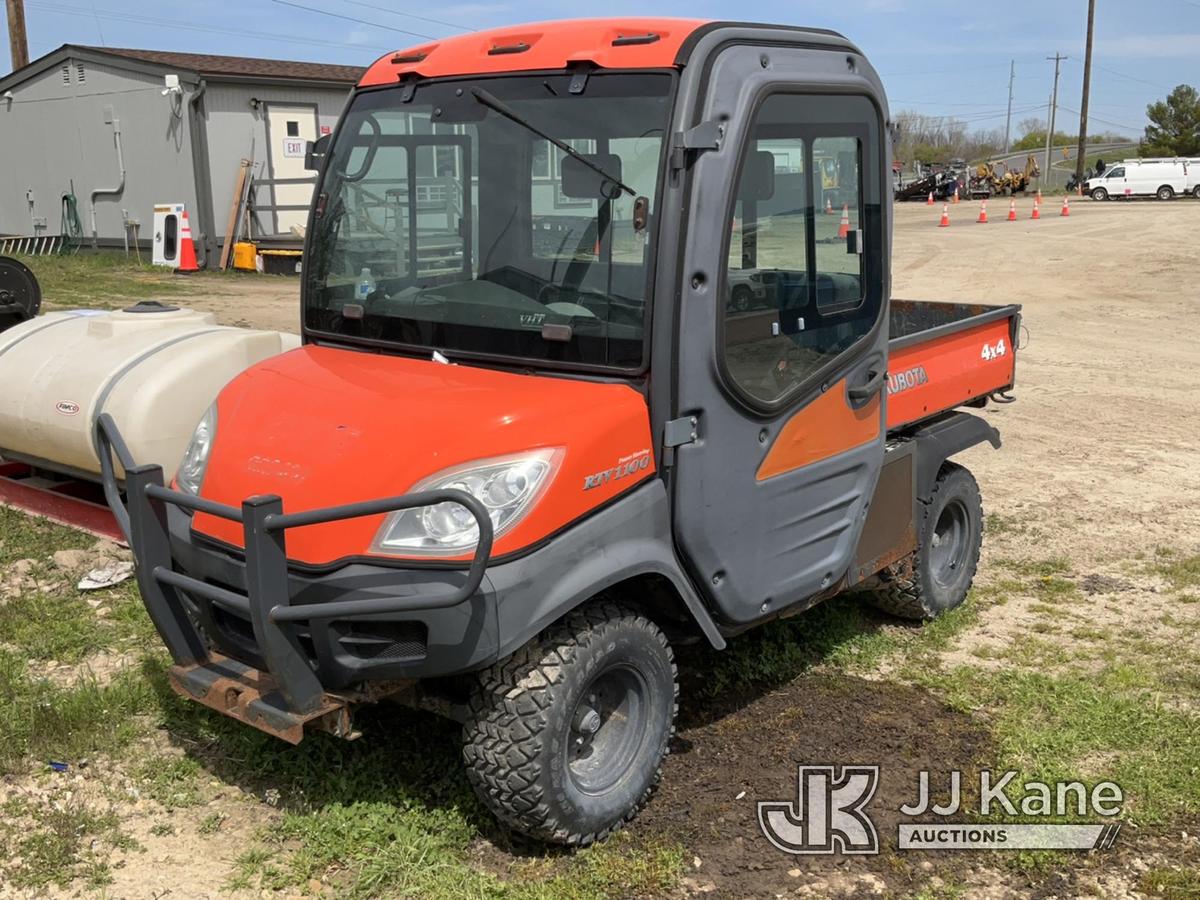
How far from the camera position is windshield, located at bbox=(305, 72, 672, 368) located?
3428mm

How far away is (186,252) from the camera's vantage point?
19750 mm

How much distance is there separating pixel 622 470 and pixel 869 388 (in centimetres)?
128

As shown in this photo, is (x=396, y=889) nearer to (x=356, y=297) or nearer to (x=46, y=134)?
(x=356, y=297)

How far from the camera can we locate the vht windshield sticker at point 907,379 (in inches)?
184

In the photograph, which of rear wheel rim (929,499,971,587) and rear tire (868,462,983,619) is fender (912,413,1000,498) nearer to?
rear tire (868,462,983,619)

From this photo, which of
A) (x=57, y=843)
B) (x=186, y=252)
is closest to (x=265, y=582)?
(x=57, y=843)

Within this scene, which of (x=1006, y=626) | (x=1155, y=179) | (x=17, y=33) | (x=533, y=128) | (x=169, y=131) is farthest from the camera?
(x=1155, y=179)

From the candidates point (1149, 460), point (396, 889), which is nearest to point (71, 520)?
point (396, 889)

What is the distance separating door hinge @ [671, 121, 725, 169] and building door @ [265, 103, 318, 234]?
1788 centimetres

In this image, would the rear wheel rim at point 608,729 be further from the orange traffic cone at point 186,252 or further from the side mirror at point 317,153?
the orange traffic cone at point 186,252

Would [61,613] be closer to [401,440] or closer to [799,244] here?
[401,440]

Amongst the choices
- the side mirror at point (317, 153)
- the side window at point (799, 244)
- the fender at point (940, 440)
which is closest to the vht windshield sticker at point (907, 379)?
the fender at point (940, 440)

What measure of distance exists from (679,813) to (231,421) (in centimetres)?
184

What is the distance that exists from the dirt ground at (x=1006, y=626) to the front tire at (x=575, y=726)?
0.21 metres
